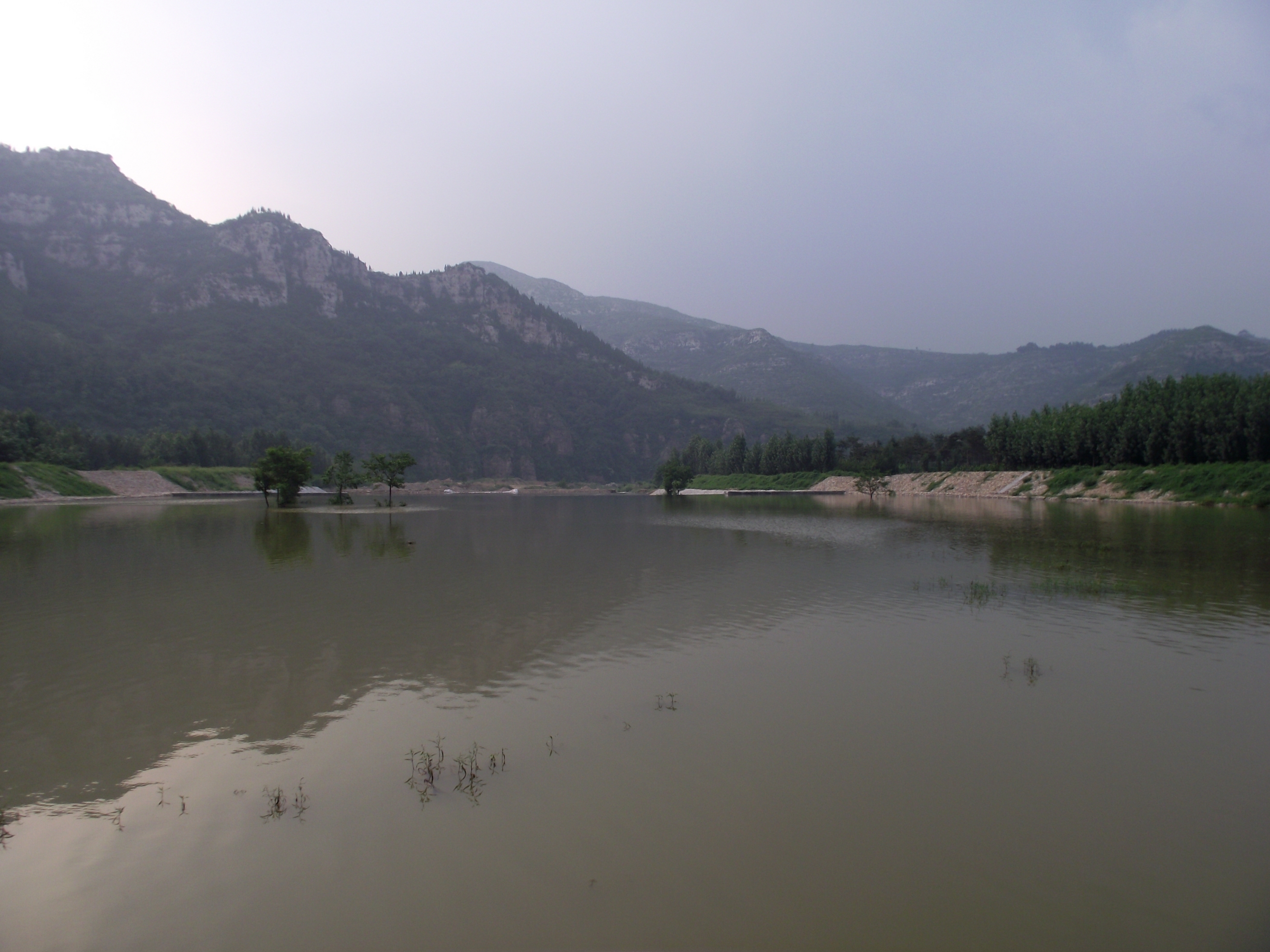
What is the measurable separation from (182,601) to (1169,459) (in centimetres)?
9159

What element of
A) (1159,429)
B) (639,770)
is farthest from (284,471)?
(1159,429)

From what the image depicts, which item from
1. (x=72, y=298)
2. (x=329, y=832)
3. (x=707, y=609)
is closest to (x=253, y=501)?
(x=707, y=609)

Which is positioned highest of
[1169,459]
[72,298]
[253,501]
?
[72,298]

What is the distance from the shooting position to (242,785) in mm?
7566

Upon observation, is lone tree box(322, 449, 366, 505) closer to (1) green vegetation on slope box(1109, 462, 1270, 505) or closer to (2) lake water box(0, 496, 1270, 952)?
(2) lake water box(0, 496, 1270, 952)

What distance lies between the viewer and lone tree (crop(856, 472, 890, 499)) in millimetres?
105550

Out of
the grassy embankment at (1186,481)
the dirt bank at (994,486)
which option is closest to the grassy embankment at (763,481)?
the dirt bank at (994,486)

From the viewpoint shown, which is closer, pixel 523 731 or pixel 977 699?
pixel 523 731

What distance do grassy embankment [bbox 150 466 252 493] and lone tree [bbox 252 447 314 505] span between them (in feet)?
167

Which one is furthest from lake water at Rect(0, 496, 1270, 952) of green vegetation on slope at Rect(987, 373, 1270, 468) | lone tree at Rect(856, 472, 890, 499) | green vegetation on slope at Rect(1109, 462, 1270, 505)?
lone tree at Rect(856, 472, 890, 499)

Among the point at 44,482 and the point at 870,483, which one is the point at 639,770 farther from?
the point at 44,482

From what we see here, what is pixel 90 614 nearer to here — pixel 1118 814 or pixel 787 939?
pixel 787 939

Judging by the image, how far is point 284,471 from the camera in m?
70.2

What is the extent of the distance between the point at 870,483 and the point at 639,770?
103455mm
